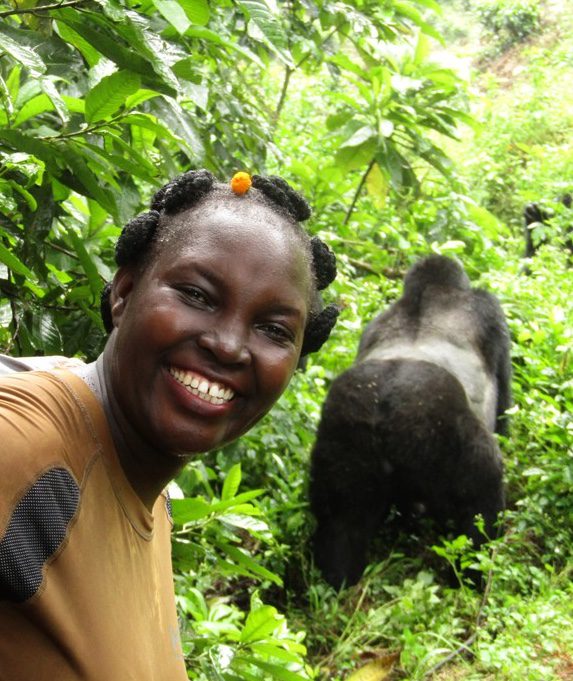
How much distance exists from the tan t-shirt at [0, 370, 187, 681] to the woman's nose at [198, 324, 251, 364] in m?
0.18

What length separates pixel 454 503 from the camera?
16.4ft

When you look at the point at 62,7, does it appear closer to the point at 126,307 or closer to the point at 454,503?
the point at 126,307

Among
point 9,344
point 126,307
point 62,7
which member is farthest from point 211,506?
point 62,7

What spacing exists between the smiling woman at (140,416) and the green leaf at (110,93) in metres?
0.42

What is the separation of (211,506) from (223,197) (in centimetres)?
104

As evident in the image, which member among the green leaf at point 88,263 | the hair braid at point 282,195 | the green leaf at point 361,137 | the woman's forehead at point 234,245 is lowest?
the green leaf at point 361,137

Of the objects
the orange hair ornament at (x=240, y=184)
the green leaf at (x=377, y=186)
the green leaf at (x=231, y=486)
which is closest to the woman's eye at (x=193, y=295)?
the orange hair ornament at (x=240, y=184)

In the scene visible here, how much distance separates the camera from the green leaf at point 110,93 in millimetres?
1859

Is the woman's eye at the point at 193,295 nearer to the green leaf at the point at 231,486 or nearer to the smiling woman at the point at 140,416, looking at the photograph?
the smiling woman at the point at 140,416

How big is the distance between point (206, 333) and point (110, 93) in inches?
29.9

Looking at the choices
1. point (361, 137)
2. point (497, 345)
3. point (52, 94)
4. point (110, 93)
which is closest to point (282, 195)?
point (52, 94)

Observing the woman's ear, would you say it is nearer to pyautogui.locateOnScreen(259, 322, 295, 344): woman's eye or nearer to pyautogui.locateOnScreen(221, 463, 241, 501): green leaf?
pyautogui.locateOnScreen(259, 322, 295, 344): woman's eye

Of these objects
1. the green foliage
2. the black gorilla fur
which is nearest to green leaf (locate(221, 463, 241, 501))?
the black gorilla fur

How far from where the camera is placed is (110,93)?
6.15 feet
